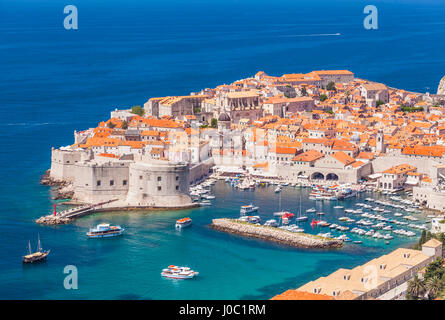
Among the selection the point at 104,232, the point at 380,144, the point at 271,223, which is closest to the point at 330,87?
the point at 380,144

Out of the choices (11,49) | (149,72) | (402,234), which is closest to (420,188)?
(402,234)

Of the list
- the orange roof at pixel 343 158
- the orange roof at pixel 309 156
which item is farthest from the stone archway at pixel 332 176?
the orange roof at pixel 309 156

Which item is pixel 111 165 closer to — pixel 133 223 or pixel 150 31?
pixel 133 223

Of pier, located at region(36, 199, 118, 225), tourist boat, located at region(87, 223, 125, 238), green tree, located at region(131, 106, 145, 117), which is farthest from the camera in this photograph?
green tree, located at region(131, 106, 145, 117)

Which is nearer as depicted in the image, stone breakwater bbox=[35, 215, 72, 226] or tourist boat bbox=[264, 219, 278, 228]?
tourist boat bbox=[264, 219, 278, 228]

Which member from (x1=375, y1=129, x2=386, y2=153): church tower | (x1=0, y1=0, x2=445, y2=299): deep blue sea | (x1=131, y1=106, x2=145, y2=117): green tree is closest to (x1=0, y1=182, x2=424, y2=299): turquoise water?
(x1=0, y1=0, x2=445, y2=299): deep blue sea

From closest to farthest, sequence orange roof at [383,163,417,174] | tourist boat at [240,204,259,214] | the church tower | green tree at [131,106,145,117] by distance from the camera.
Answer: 1. tourist boat at [240,204,259,214]
2. orange roof at [383,163,417,174]
3. the church tower
4. green tree at [131,106,145,117]

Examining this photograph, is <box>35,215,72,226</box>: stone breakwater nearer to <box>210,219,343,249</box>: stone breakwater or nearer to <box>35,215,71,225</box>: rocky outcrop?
<box>35,215,71,225</box>: rocky outcrop
